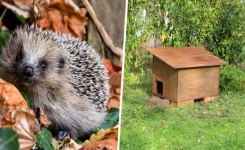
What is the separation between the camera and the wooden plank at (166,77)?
2312 mm

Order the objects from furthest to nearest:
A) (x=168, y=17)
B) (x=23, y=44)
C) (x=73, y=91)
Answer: (x=168, y=17), (x=73, y=91), (x=23, y=44)

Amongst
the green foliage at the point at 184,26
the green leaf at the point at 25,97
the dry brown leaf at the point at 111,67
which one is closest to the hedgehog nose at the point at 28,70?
the green leaf at the point at 25,97

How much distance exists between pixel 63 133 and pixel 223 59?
0.99 metres

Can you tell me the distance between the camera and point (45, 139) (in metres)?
1.93

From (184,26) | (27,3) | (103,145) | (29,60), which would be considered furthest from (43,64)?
(184,26)

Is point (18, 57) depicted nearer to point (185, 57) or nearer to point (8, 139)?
point (8, 139)

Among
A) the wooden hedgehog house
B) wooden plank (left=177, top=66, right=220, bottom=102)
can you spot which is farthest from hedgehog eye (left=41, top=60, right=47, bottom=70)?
wooden plank (left=177, top=66, right=220, bottom=102)

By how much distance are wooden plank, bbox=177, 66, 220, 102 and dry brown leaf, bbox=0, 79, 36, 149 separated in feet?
2.82

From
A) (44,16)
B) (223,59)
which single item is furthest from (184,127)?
(44,16)

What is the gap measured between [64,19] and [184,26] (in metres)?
0.70

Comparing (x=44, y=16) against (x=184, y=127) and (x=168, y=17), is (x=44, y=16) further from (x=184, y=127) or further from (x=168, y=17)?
(x=184, y=127)

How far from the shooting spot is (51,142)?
6.41 ft

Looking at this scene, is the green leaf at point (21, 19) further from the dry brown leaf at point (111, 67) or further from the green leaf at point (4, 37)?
the dry brown leaf at point (111, 67)

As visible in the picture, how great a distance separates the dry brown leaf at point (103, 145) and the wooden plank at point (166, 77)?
0.42 metres
